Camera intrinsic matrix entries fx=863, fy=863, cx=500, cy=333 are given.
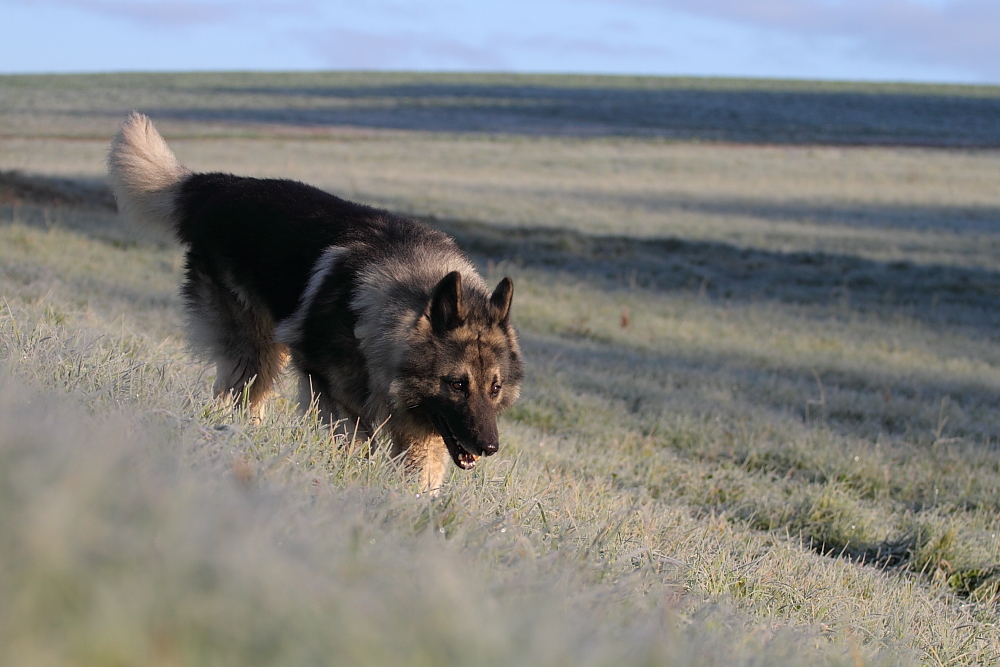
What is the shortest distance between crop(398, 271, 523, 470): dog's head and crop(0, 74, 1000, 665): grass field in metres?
0.29

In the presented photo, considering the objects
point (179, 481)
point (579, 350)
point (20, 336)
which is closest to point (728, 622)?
point (179, 481)

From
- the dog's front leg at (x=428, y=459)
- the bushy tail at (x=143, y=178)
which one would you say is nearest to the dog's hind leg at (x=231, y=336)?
the bushy tail at (x=143, y=178)

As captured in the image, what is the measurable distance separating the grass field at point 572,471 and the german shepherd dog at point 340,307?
37cm

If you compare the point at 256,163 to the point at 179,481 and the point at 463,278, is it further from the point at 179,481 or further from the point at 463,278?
the point at 179,481

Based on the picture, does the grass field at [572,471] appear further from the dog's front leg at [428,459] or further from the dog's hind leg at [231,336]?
the dog's front leg at [428,459]

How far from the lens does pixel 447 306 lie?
453 cm

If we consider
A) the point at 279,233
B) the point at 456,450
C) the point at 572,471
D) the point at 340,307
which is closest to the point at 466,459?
the point at 456,450

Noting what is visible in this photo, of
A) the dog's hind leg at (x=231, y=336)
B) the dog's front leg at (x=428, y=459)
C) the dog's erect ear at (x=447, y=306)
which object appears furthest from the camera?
the dog's hind leg at (x=231, y=336)

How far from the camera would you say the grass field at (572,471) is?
4.39ft

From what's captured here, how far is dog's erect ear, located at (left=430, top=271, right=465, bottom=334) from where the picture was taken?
4.46 m

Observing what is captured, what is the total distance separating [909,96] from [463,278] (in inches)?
3261

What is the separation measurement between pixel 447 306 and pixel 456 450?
2.50 ft

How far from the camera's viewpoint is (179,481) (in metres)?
1.77

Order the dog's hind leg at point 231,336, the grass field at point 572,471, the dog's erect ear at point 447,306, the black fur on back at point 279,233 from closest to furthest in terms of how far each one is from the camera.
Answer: the grass field at point 572,471
the dog's erect ear at point 447,306
the black fur on back at point 279,233
the dog's hind leg at point 231,336
